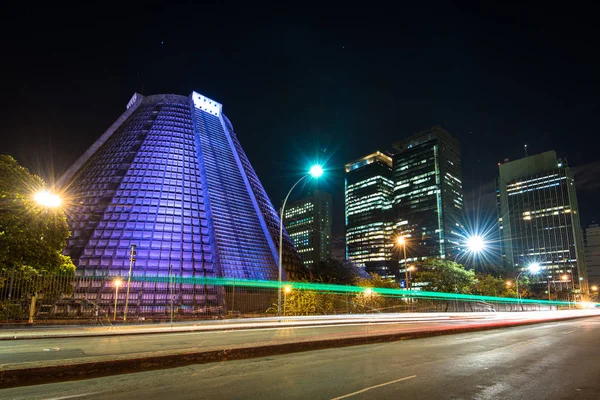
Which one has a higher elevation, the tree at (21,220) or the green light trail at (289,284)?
the tree at (21,220)

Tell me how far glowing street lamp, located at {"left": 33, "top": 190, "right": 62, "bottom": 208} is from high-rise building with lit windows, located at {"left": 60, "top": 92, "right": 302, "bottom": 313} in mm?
11643

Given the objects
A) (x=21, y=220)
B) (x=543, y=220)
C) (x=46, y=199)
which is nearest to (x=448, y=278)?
(x=46, y=199)

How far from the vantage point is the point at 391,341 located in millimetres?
14500

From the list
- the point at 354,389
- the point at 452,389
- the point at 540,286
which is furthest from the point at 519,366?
the point at 540,286

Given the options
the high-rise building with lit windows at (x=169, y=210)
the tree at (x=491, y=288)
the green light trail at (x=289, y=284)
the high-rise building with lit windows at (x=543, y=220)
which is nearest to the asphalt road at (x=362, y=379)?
the green light trail at (x=289, y=284)

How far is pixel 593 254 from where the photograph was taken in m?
163

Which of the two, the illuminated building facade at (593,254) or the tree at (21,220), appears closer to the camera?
the tree at (21,220)

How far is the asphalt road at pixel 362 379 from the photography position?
21.3 ft

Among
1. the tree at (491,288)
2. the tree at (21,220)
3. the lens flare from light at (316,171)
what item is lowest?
the tree at (491,288)

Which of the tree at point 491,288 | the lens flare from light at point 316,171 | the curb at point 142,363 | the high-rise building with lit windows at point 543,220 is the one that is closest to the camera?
the curb at point 142,363

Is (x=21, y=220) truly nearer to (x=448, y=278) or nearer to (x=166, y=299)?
(x=166, y=299)

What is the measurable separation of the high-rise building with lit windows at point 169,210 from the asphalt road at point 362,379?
68.9 feet

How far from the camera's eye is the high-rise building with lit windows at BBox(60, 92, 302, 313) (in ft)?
116

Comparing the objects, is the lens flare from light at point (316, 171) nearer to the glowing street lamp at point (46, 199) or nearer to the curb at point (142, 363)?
the curb at point (142, 363)
